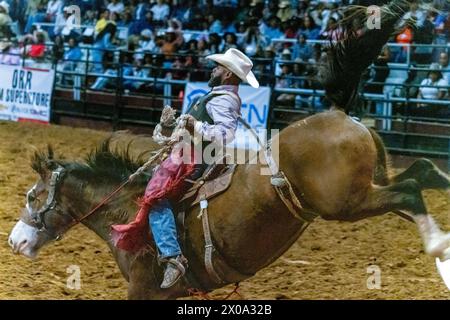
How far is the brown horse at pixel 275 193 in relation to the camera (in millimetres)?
3426

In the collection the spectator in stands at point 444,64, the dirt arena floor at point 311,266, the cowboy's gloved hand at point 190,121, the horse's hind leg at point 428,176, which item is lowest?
the dirt arena floor at point 311,266

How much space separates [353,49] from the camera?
363 centimetres

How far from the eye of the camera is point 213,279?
13.0 ft

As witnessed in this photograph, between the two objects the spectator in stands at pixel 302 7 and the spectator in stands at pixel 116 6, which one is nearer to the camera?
the spectator in stands at pixel 302 7

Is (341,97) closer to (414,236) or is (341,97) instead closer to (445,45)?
(414,236)

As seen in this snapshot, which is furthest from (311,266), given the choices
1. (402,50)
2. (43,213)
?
(402,50)

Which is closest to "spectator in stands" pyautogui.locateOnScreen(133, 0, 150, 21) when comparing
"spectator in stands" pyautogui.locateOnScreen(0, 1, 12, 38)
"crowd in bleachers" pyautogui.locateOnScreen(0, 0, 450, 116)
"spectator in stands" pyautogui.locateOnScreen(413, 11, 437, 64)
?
"crowd in bleachers" pyautogui.locateOnScreen(0, 0, 450, 116)

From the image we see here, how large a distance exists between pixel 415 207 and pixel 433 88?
15.6 feet

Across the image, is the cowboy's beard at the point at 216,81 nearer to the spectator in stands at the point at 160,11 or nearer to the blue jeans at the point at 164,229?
the blue jeans at the point at 164,229

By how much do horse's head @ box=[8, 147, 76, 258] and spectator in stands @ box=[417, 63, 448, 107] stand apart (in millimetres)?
4720

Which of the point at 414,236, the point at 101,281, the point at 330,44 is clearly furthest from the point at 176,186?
the point at 414,236

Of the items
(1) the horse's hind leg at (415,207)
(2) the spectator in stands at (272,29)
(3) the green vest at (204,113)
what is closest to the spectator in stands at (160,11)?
(2) the spectator in stands at (272,29)

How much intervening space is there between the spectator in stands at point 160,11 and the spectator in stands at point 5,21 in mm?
2225
